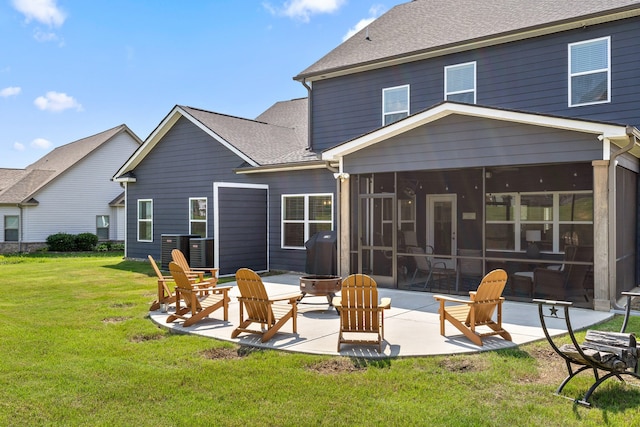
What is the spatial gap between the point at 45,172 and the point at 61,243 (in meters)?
4.90

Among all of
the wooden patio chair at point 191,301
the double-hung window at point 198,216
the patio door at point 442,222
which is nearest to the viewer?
the wooden patio chair at point 191,301

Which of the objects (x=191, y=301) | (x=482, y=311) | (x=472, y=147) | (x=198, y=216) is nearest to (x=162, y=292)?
(x=191, y=301)

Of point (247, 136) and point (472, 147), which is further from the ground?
point (247, 136)

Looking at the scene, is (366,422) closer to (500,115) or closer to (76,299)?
(500,115)

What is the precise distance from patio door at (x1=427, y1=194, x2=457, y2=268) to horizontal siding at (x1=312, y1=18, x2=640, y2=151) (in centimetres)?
282

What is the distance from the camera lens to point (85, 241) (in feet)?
81.7

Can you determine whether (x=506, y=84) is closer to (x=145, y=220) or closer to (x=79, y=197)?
(x=145, y=220)

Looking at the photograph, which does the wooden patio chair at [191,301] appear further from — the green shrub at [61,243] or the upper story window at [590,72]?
the green shrub at [61,243]

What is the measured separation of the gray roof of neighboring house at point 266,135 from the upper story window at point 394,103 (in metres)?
2.26

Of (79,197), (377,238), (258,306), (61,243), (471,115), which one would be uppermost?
(471,115)

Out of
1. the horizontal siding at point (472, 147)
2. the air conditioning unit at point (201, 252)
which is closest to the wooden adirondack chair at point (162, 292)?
the horizontal siding at point (472, 147)

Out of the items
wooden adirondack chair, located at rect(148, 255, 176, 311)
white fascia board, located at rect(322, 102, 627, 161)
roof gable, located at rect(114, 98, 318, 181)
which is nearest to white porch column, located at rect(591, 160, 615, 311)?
white fascia board, located at rect(322, 102, 627, 161)

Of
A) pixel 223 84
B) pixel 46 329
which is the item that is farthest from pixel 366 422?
pixel 223 84

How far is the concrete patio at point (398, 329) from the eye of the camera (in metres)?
5.95
